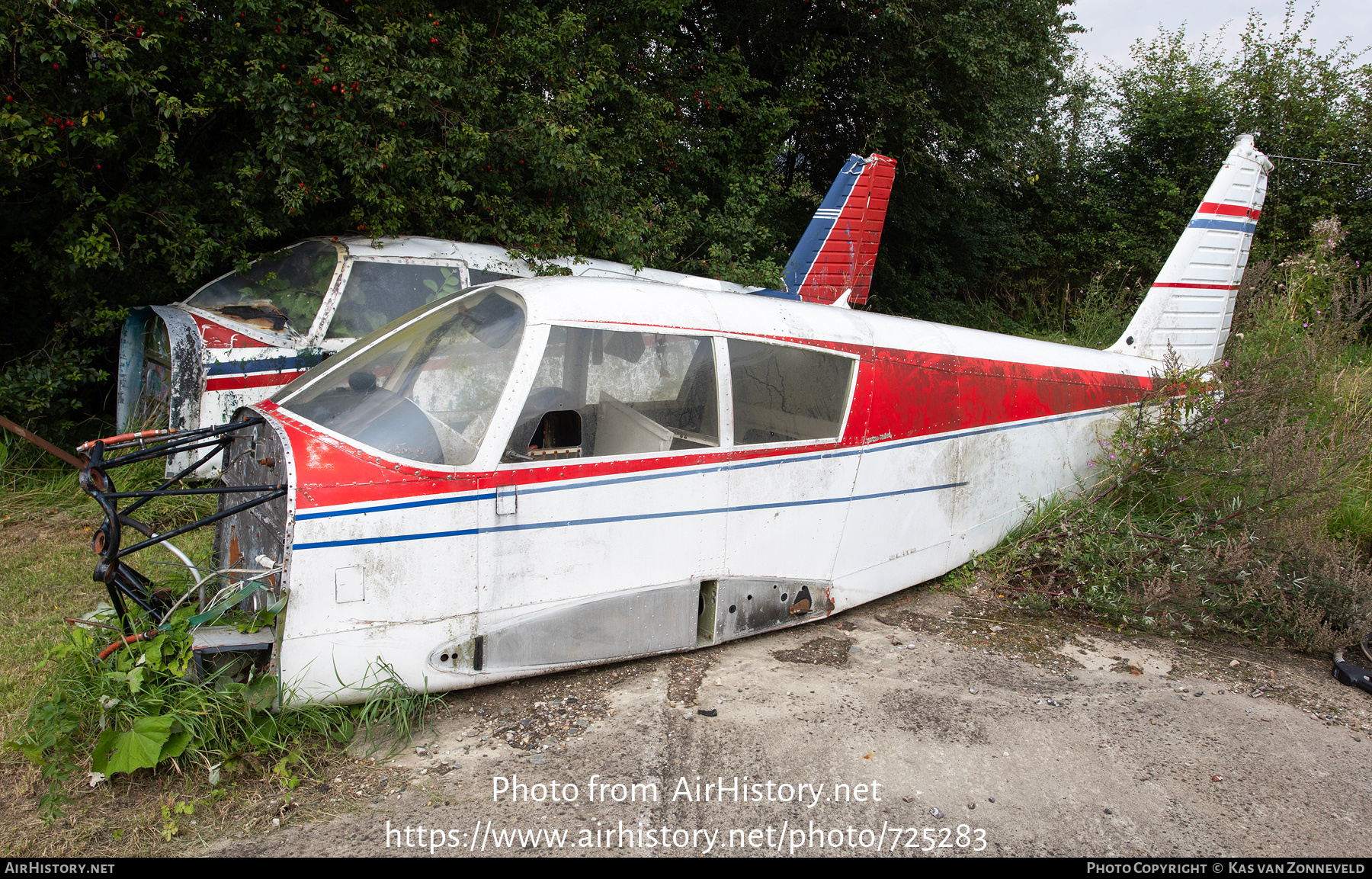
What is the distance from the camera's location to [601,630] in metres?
3.69

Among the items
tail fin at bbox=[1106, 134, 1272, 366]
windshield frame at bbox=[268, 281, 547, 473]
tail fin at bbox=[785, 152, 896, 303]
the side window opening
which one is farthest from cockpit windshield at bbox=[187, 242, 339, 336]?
tail fin at bbox=[1106, 134, 1272, 366]

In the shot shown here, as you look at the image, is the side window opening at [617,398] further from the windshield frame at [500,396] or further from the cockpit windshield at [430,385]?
the cockpit windshield at [430,385]

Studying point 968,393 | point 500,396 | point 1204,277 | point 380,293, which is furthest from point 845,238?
point 500,396

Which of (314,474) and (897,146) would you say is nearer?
(314,474)

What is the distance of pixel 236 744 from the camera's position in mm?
2945

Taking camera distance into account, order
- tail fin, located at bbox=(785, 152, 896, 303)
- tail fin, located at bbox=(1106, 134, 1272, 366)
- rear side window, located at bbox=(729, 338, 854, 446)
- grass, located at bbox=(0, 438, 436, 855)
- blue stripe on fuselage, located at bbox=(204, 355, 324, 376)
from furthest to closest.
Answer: tail fin, located at bbox=(785, 152, 896, 303)
tail fin, located at bbox=(1106, 134, 1272, 366)
blue stripe on fuselage, located at bbox=(204, 355, 324, 376)
rear side window, located at bbox=(729, 338, 854, 446)
grass, located at bbox=(0, 438, 436, 855)

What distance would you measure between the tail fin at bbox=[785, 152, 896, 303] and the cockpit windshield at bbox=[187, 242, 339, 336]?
533 centimetres

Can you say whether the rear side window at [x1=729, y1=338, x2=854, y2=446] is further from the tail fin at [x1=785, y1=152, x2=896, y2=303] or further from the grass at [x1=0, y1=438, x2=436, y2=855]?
the tail fin at [x1=785, y1=152, x2=896, y2=303]

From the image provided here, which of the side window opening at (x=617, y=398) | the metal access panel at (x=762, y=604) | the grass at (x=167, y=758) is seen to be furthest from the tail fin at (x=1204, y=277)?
the grass at (x=167, y=758)

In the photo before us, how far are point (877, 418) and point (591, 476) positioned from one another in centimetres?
189

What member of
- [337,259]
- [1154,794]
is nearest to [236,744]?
[1154,794]

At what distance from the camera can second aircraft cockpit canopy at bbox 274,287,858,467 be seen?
3359mm

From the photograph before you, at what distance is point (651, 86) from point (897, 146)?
4.66 meters
